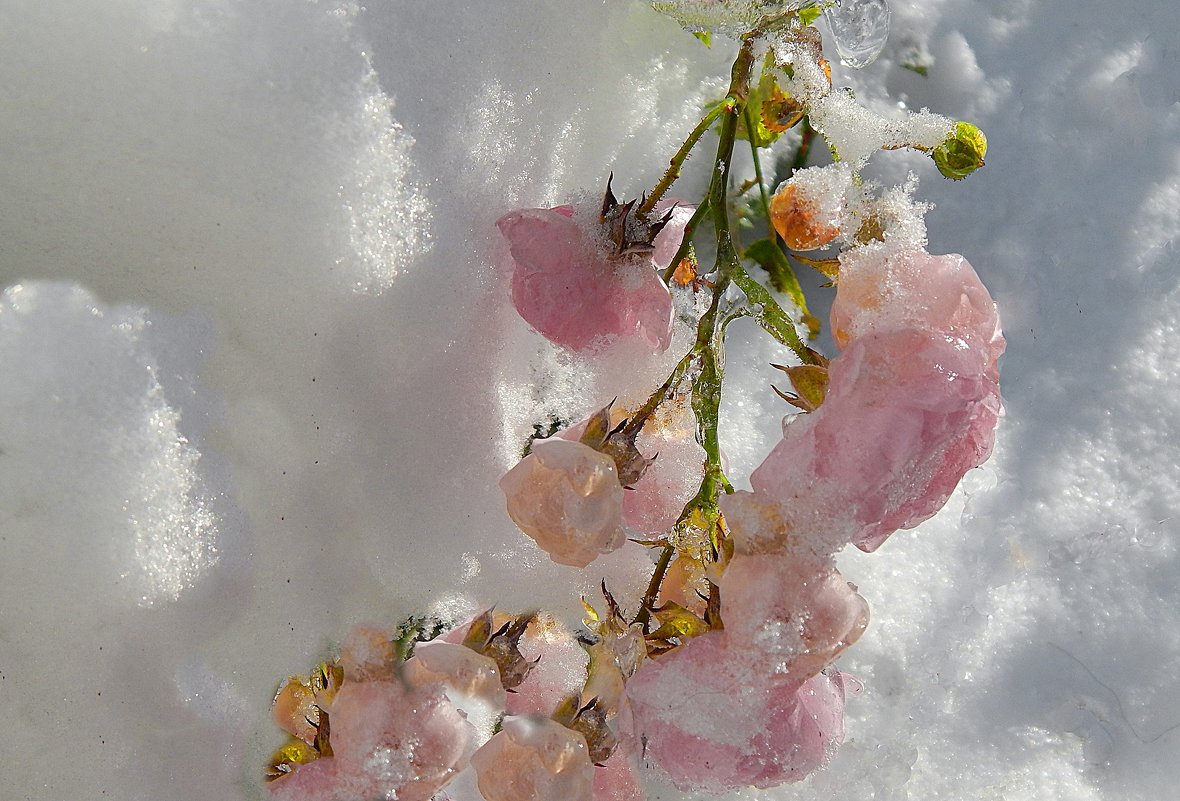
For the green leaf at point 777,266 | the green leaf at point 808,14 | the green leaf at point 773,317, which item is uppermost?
the green leaf at point 808,14

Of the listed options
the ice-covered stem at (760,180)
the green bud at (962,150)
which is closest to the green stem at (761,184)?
the ice-covered stem at (760,180)

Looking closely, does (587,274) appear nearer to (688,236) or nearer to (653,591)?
(688,236)

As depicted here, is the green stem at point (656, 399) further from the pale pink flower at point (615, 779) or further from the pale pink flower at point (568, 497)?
the pale pink flower at point (615, 779)

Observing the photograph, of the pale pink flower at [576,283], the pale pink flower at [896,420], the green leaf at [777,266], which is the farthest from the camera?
the green leaf at [777,266]

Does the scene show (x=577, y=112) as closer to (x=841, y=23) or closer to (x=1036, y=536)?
(x=841, y=23)

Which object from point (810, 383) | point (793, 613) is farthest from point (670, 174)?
point (793, 613)
